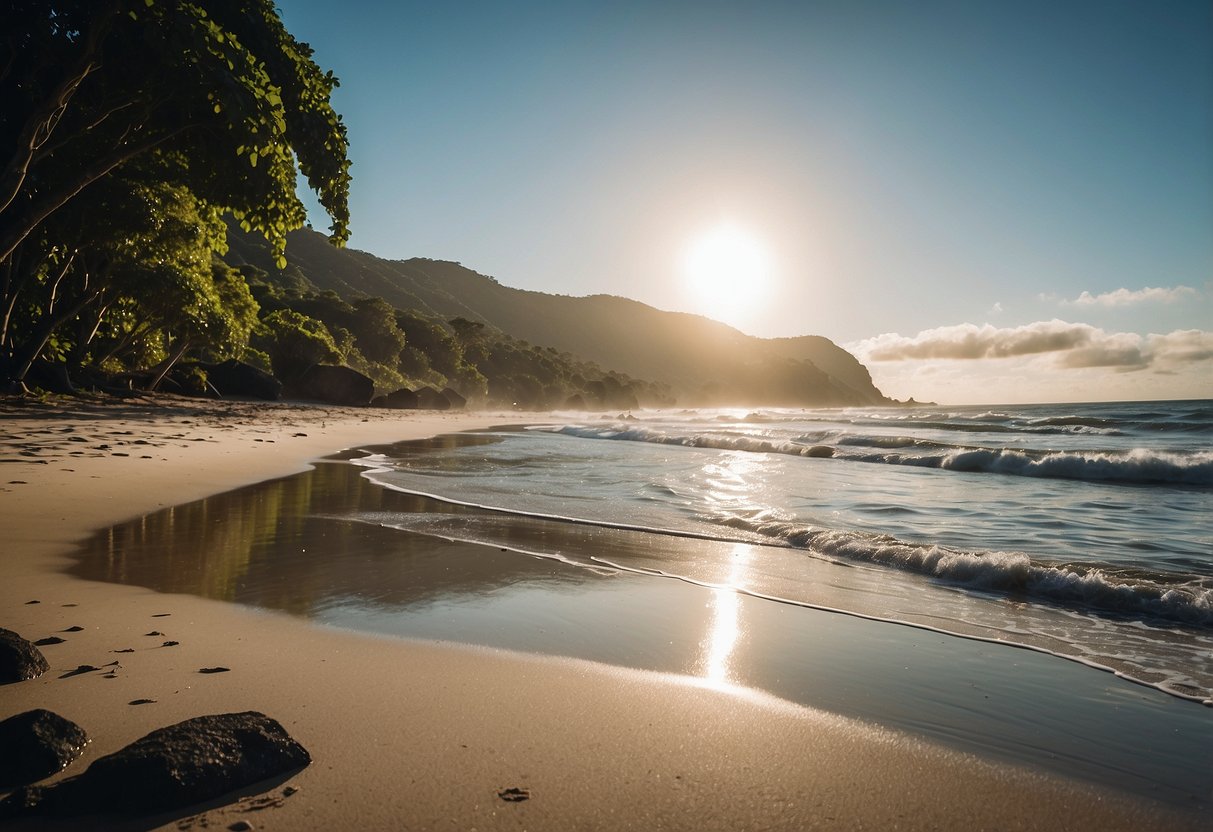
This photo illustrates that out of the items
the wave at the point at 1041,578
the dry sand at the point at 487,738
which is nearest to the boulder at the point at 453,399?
the wave at the point at 1041,578

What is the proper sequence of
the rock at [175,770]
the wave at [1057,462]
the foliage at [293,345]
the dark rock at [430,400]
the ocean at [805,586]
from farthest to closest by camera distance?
the dark rock at [430,400], the foliage at [293,345], the wave at [1057,462], the ocean at [805,586], the rock at [175,770]

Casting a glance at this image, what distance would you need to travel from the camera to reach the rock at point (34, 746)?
197 centimetres

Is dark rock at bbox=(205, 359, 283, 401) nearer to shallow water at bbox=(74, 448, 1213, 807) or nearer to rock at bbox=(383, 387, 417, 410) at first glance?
rock at bbox=(383, 387, 417, 410)

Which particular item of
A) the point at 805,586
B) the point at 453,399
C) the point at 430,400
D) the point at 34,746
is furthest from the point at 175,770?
the point at 453,399

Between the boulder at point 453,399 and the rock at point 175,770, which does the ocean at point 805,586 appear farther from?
the boulder at point 453,399

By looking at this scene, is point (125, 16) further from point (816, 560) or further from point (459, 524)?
point (816, 560)

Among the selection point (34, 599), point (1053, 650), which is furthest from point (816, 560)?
point (34, 599)

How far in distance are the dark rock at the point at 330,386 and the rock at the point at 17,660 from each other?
131 feet

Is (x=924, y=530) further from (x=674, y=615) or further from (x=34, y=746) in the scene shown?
(x=34, y=746)

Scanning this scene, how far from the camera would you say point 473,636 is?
3807 mm

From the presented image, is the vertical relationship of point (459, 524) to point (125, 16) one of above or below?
below

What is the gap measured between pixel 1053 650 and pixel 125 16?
9.35m

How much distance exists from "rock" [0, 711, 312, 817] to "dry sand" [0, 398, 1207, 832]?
6 centimetres

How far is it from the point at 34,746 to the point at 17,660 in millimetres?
1018
